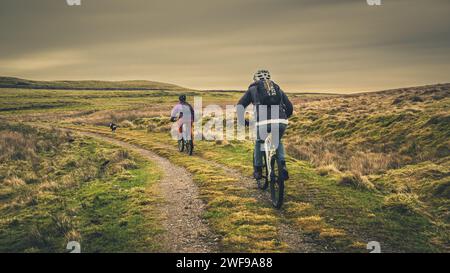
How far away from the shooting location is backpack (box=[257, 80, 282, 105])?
31.5ft

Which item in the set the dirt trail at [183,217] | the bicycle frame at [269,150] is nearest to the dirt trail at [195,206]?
the dirt trail at [183,217]

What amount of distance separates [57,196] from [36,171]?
7834mm

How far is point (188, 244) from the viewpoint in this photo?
815 cm

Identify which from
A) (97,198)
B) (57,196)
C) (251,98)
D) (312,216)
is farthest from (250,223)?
(57,196)

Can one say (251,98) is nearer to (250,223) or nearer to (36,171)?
(250,223)

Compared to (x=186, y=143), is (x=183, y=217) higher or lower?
lower

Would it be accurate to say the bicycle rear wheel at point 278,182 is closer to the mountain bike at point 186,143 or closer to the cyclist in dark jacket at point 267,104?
the cyclist in dark jacket at point 267,104

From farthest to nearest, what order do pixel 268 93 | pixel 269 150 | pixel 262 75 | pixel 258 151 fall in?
pixel 258 151 → pixel 269 150 → pixel 262 75 → pixel 268 93

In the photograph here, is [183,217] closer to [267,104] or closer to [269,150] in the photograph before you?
[269,150]

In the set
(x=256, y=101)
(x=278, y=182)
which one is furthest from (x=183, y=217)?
(x=256, y=101)

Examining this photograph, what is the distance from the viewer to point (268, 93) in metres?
9.60

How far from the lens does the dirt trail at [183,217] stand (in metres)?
8.15

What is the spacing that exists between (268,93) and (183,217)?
3865mm

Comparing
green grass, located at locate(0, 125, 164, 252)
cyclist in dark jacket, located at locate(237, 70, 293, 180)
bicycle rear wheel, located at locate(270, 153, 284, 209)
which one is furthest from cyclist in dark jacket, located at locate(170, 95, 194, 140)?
cyclist in dark jacket, located at locate(237, 70, 293, 180)
